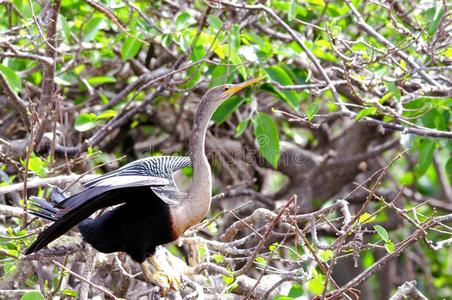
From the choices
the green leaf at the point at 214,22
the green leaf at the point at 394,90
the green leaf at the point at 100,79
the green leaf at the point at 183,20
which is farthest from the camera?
the green leaf at the point at 100,79

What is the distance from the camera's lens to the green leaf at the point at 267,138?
3.94 meters

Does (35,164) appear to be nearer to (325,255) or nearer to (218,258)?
(218,258)

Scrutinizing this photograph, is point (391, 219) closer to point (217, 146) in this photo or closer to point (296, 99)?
point (217, 146)

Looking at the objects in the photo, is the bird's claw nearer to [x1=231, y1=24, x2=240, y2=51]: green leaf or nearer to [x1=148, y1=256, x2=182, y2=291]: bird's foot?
[x1=148, y1=256, x2=182, y2=291]: bird's foot

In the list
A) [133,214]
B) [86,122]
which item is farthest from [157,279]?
[86,122]

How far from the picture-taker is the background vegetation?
9.89ft

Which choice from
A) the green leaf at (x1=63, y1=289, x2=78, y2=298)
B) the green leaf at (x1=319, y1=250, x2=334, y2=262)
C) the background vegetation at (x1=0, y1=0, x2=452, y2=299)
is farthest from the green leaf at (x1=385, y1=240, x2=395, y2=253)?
the green leaf at (x1=63, y1=289, x2=78, y2=298)

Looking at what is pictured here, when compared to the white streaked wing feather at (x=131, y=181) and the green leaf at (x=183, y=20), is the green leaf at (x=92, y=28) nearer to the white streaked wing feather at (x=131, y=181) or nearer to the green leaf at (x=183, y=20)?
the green leaf at (x=183, y=20)

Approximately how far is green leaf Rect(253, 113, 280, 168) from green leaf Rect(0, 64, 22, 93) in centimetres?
103

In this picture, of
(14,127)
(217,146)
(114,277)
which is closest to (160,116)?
(217,146)

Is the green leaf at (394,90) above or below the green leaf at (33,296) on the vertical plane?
above

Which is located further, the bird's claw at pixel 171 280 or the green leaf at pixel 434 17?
the green leaf at pixel 434 17

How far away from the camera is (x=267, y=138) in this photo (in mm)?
3945

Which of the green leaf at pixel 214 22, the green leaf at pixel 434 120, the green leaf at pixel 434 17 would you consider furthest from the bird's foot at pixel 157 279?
the green leaf at pixel 434 17
